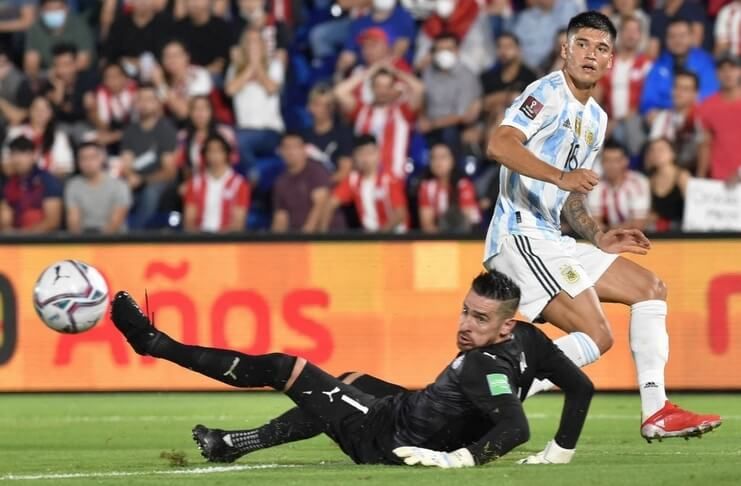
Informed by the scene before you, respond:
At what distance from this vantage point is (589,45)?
324 inches

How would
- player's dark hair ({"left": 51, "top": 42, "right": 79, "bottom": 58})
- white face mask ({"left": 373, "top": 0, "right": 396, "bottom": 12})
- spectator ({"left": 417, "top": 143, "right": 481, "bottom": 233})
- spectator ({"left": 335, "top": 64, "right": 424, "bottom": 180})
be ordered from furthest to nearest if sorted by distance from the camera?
player's dark hair ({"left": 51, "top": 42, "right": 79, "bottom": 58}) → white face mask ({"left": 373, "top": 0, "right": 396, "bottom": 12}) → spectator ({"left": 335, "top": 64, "right": 424, "bottom": 180}) → spectator ({"left": 417, "top": 143, "right": 481, "bottom": 233})

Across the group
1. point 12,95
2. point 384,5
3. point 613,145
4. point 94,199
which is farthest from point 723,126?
point 12,95

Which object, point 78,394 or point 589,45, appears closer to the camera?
point 589,45

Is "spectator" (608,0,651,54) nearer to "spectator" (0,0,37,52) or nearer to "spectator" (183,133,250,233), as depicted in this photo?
"spectator" (183,133,250,233)

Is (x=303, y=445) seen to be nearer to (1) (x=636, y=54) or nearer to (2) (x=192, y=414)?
(2) (x=192, y=414)

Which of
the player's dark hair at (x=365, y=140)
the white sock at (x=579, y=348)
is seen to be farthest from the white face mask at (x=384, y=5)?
the white sock at (x=579, y=348)

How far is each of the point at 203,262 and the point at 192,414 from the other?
215 centimetres

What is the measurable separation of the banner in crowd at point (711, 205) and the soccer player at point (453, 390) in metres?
6.73

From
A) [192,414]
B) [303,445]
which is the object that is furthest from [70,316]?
[192,414]

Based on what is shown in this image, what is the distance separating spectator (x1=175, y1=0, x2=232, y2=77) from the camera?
16.8m

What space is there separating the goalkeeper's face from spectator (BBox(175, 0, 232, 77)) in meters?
10.3

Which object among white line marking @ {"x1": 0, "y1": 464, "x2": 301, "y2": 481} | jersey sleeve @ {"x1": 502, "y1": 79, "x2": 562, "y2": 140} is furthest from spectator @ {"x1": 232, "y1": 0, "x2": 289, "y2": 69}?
white line marking @ {"x1": 0, "y1": 464, "x2": 301, "y2": 481}

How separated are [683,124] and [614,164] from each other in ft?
3.50

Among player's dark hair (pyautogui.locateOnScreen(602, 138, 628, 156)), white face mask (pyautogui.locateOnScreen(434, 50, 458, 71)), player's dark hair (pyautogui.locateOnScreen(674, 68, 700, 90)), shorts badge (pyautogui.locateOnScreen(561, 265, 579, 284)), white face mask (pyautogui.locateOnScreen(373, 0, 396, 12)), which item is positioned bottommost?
shorts badge (pyautogui.locateOnScreen(561, 265, 579, 284))
